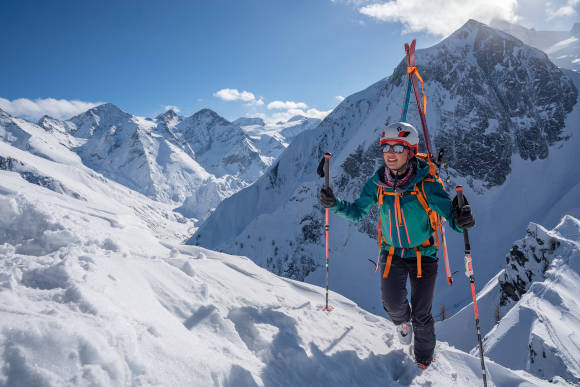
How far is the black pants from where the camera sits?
4.35 meters

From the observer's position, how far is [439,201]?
14.1 feet

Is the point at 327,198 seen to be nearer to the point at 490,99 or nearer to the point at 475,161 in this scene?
the point at 475,161

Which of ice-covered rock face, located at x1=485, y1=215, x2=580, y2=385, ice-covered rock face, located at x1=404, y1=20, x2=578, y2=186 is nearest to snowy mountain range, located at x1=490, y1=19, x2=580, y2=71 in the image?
ice-covered rock face, located at x1=404, y1=20, x2=578, y2=186

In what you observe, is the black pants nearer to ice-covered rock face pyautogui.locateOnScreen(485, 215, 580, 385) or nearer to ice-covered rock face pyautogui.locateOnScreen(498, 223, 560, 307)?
ice-covered rock face pyautogui.locateOnScreen(485, 215, 580, 385)

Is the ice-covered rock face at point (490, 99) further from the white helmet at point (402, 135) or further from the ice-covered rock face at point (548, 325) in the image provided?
the white helmet at point (402, 135)

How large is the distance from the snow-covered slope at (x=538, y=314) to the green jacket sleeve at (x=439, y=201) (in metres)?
4.37

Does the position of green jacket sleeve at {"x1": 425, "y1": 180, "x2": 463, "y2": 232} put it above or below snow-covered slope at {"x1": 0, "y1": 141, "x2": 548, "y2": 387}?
above

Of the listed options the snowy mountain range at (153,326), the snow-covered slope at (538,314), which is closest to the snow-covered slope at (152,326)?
the snowy mountain range at (153,326)

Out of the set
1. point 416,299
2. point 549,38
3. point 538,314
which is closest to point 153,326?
point 416,299

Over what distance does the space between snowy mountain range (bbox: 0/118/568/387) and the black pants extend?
355 mm

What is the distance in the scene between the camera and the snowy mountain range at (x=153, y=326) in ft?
7.05

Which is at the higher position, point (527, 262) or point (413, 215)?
point (413, 215)

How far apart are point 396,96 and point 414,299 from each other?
67184mm

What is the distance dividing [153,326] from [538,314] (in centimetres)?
1329
